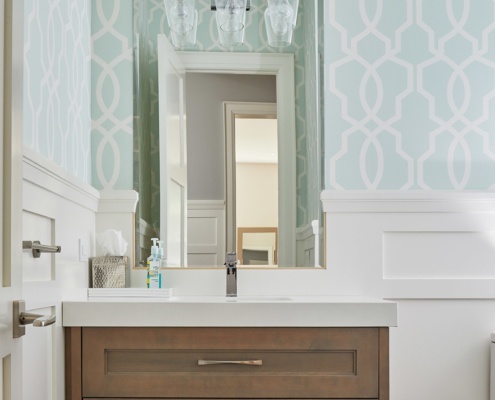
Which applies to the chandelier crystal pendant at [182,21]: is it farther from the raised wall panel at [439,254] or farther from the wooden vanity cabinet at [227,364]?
the wooden vanity cabinet at [227,364]

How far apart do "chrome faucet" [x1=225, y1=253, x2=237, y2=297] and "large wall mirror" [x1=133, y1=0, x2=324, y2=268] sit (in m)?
0.08

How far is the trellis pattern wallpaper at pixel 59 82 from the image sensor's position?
72.6 inches

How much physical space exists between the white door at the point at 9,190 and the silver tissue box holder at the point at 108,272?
124 cm

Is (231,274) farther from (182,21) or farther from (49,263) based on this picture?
(182,21)

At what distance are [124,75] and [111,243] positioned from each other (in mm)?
665

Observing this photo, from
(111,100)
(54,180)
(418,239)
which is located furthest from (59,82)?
(418,239)

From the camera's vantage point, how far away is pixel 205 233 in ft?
8.69

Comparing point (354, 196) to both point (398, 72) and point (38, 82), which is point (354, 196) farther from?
point (38, 82)

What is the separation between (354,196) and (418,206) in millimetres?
247

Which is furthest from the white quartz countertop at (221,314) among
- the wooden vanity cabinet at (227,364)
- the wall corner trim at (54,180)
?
the wall corner trim at (54,180)

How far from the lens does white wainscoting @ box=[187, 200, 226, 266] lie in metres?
2.64

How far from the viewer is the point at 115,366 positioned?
204 centimetres

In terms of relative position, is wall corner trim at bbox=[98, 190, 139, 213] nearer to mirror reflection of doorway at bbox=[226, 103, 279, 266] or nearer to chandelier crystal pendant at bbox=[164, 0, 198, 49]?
mirror reflection of doorway at bbox=[226, 103, 279, 266]

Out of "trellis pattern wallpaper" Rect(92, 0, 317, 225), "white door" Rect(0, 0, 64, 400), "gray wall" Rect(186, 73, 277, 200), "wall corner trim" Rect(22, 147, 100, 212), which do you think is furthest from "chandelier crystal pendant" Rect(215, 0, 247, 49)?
"white door" Rect(0, 0, 64, 400)
